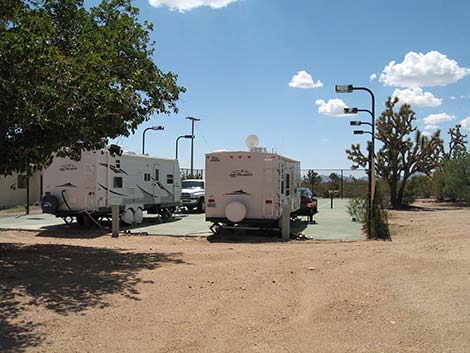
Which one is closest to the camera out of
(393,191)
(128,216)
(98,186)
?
(98,186)

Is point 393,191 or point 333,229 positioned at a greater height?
point 393,191

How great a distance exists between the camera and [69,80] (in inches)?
303

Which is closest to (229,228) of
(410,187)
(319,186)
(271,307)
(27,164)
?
(27,164)

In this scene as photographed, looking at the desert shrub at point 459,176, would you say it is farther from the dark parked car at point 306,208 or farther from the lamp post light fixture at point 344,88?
the lamp post light fixture at point 344,88

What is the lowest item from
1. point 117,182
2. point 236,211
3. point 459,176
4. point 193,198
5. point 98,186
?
point 236,211

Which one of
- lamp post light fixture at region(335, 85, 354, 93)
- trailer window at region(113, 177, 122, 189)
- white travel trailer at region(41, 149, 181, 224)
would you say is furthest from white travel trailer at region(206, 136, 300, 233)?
trailer window at region(113, 177, 122, 189)

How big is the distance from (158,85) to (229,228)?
5827 mm

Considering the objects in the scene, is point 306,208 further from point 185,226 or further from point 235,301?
point 235,301

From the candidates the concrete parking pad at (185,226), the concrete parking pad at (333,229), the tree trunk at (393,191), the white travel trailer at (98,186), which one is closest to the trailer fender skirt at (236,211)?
the concrete parking pad at (185,226)

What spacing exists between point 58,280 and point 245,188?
305 inches

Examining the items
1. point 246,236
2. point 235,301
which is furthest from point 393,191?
point 235,301

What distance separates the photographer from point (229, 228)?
49.6ft

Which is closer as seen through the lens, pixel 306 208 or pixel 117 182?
pixel 117 182

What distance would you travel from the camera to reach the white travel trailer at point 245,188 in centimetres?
1437
